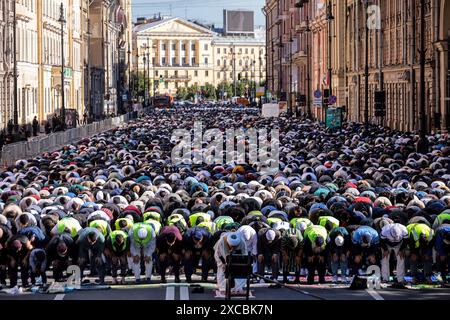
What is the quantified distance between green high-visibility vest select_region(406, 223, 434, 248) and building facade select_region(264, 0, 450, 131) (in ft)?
135

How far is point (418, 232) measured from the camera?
27.8 metres

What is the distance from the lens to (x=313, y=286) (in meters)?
27.7

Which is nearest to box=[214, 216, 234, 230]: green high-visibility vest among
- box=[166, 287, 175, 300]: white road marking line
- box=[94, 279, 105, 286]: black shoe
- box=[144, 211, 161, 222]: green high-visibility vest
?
box=[144, 211, 161, 222]: green high-visibility vest

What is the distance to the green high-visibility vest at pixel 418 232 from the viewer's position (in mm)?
27781

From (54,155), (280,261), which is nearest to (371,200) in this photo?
(280,261)

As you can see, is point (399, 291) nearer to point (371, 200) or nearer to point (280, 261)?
point (280, 261)

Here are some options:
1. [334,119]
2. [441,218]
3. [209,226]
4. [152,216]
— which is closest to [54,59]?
[334,119]

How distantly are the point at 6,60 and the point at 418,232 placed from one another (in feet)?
180

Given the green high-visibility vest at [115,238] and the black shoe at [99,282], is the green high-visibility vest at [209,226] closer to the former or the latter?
the green high-visibility vest at [115,238]

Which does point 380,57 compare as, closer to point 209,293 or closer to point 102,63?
point 209,293

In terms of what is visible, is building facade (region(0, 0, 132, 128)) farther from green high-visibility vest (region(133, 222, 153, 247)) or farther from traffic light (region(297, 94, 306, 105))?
green high-visibility vest (region(133, 222, 153, 247))

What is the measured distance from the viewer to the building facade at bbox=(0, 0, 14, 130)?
78625 mm

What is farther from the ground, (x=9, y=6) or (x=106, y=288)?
(x=9, y=6)

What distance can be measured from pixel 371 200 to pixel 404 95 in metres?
47.6
